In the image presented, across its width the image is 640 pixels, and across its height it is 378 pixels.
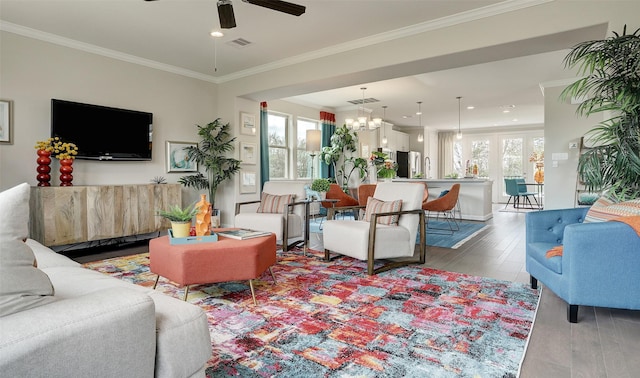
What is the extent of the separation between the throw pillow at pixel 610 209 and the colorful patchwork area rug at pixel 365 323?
76cm

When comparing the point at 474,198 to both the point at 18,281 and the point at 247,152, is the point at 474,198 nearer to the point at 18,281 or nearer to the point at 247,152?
the point at 247,152

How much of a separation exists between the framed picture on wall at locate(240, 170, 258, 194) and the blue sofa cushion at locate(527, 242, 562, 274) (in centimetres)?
442

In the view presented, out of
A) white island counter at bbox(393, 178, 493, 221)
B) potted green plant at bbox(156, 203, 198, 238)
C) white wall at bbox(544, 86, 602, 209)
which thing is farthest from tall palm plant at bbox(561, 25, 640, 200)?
white island counter at bbox(393, 178, 493, 221)

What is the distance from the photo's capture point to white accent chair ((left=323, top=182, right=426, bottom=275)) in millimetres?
3410

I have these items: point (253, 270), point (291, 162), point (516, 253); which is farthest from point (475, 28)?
point (291, 162)

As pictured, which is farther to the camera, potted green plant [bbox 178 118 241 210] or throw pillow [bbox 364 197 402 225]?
potted green plant [bbox 178 118 241 210]

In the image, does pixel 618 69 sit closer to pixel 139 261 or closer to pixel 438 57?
pixel 438 57

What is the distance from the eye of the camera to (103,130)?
471cm

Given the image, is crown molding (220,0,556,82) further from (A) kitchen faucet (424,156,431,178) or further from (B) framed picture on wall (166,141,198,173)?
(A) kitchen faucet (424,156,431,178)

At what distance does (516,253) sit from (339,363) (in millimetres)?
3483

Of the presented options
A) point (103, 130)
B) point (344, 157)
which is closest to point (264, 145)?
point (344, 157)

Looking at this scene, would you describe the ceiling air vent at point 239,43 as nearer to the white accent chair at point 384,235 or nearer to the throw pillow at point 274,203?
the throw pillow at point 274,203

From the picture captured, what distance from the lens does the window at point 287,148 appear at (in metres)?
7.74

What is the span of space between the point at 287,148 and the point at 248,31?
3991mm
